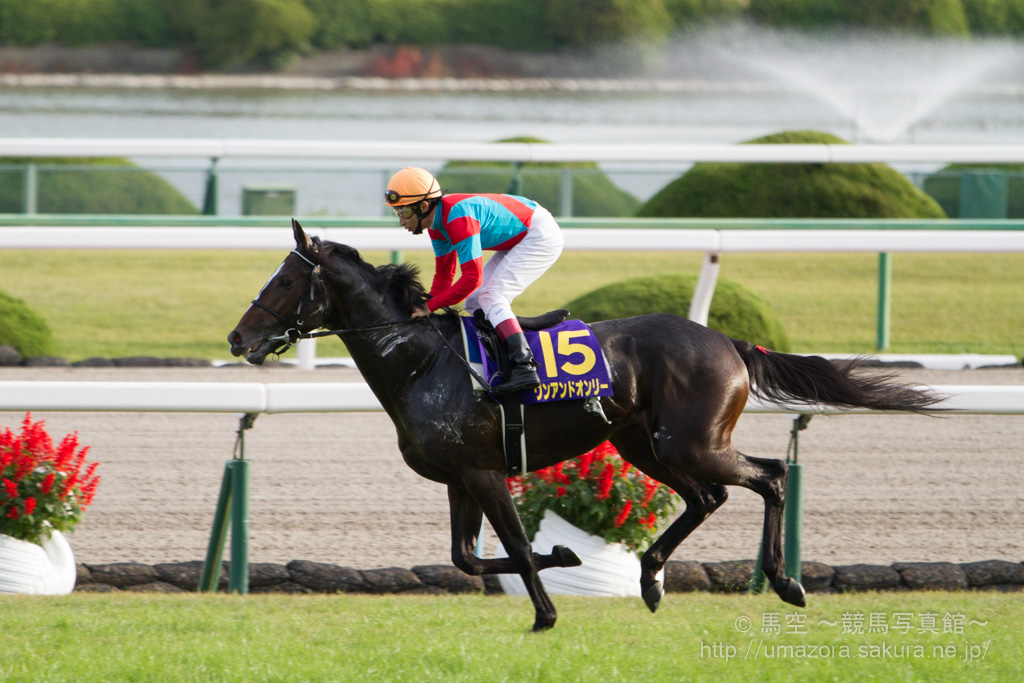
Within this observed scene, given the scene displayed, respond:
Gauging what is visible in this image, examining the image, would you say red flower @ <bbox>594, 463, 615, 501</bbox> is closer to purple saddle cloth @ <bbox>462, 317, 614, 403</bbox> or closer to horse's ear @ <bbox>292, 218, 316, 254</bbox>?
purple saddle cloth @ <bbox>462, 317, 614, 403</bbox>

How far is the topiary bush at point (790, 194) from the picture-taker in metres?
10.6

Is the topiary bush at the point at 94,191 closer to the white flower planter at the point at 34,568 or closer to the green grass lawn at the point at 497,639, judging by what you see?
the white flower planter at the point at 34,568

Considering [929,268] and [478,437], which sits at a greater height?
[929,268]

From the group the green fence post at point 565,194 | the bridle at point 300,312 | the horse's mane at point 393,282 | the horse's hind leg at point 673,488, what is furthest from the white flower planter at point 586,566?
the green fence post at point 565,194

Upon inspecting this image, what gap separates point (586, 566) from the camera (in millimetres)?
4312

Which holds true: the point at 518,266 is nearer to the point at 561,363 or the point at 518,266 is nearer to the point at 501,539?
the point at 561,363

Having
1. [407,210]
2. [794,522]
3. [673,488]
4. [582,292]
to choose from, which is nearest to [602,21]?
[582,292]

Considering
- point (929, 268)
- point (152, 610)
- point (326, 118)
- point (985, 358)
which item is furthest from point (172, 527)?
point (326, 118)

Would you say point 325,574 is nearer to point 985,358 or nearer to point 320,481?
point 320,481

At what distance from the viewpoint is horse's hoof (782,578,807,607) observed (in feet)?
12.3

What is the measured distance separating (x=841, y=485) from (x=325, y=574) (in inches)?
105

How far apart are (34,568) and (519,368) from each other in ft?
6.28

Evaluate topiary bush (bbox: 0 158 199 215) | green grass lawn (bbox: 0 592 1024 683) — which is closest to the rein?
green grass lawn (bbox: 0 592 1024 683)

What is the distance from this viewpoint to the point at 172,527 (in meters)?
5.07
